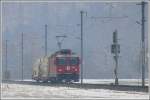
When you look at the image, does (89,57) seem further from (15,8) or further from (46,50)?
(15,8)

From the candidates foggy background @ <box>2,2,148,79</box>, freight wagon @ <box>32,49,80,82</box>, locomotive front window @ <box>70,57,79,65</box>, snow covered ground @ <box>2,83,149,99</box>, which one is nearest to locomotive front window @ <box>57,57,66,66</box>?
freight wagon @ <box>32,49,80,82</box>

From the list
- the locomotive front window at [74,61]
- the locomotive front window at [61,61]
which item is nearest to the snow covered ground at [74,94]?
the locomotive front window at [61,61]

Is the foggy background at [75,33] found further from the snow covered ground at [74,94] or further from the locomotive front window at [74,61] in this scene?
the snow covered ground at [74,94]

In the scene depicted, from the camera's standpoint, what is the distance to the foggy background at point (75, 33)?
74.3m

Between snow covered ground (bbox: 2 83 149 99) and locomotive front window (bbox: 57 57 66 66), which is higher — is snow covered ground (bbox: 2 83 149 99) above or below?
below

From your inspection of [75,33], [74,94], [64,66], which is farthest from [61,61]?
[75,33]

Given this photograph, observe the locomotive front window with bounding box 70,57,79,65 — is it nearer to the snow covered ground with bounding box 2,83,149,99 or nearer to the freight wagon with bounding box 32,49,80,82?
the freight wagon with bounding box 32,49,80,82

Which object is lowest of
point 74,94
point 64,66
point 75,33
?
point 74,94

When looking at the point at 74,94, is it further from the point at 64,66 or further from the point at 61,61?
the point at 61,61

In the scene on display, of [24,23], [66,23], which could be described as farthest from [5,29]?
[66,23]

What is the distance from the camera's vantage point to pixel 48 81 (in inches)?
2355

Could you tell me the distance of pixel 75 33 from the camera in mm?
82625

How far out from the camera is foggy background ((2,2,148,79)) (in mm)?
74312

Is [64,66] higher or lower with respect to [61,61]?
lower
